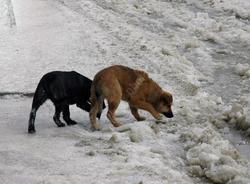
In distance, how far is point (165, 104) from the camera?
9.80 m

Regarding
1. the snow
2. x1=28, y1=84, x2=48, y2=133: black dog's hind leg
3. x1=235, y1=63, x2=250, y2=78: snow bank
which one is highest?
x1=28, y1=84, x2=48, y2=133: black dog's hind leg

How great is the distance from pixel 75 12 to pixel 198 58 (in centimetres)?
498

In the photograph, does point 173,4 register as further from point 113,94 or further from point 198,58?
point 113,94

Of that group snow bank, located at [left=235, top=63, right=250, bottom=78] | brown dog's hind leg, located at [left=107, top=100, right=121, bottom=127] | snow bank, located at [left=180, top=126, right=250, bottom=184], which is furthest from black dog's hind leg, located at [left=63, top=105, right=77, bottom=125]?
snow bank, located at [left=235, top=63, right=250, bottom=78]

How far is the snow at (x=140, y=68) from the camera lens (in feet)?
24.0

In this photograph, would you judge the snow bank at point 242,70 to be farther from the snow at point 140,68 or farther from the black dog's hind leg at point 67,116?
the black dog's hind leg at point 67,116

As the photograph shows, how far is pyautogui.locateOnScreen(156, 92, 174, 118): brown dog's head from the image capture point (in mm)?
9797

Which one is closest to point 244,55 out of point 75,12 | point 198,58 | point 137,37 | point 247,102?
point 198,58

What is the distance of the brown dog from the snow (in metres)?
0.24

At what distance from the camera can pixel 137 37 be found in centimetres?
1612

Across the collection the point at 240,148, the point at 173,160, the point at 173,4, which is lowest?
the point at 173,4

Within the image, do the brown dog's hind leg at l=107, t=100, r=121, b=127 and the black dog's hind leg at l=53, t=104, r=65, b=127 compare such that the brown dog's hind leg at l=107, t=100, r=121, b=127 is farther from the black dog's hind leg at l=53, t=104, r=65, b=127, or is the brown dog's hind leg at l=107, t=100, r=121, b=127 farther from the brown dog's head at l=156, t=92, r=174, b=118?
the brown dog's head at l=156, t=92, r=174, b=118

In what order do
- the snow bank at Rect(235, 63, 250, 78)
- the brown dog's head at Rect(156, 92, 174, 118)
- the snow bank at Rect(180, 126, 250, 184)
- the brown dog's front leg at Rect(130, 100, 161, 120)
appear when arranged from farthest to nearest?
1. the snow bank at Rect(235, 63, 250, 78)
2. the brown dog's head at Rect(156, 92, 174, 118)
3. the brown dog's front leg at Rect(130, 100, 161, 120)
4. the snow bank at Rect(180, 126, 250, 184)

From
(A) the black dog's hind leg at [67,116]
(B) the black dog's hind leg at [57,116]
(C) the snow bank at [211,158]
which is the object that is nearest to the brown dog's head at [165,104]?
(C) the snow bank at [211,158]
